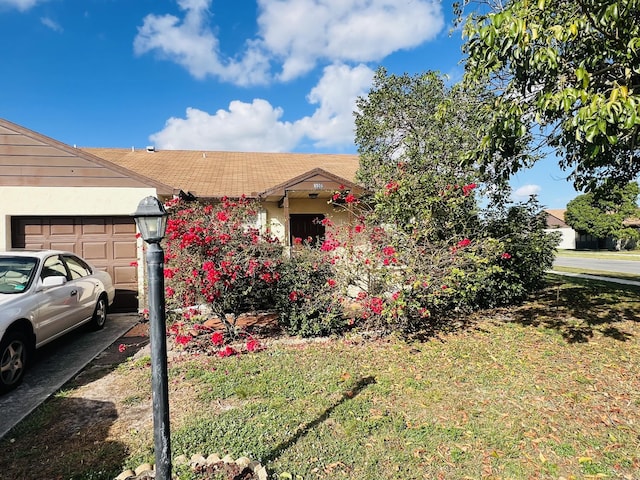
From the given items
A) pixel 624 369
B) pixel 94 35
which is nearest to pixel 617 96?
pixel 624 369

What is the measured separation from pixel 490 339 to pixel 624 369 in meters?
1.80

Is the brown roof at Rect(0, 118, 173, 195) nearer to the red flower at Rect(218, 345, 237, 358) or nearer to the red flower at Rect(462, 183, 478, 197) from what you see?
the red flower at Rect(218, 345, 237, 358)

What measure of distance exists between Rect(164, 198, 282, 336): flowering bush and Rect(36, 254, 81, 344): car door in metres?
1.68

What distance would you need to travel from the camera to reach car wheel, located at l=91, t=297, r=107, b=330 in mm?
7165

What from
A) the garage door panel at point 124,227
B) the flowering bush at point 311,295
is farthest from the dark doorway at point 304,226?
the flowering bush at point 311,295

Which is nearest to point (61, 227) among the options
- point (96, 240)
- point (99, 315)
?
point (96, 240)

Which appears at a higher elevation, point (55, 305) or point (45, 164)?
point (45, 164)

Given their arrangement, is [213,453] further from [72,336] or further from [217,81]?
[217,81]

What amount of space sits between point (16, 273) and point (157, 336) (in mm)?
4633

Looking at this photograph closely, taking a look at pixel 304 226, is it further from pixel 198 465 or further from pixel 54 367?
pixel 198 465

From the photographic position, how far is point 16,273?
5387 mm

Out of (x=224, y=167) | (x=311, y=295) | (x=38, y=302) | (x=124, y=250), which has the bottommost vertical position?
(x=311, y=295)

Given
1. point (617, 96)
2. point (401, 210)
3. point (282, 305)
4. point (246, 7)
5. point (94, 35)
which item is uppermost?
point (246, 7)

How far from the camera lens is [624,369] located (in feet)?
16.2
